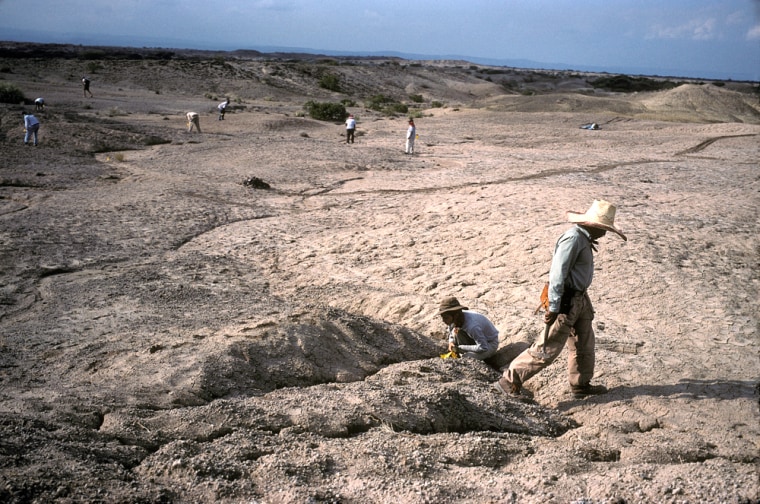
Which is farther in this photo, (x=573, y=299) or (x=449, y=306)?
(x=449, y=306)

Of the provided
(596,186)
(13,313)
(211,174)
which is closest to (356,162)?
(211,174)

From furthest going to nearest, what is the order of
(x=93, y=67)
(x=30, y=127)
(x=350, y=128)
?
(x=93, y=67)
(x=350, y=128)
(x=30, y=127)

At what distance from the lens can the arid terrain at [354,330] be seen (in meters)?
3.59

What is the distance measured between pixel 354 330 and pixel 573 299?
219 cm

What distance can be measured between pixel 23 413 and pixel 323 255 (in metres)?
5.96

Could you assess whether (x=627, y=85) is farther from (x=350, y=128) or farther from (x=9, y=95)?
(x=9, y=95)

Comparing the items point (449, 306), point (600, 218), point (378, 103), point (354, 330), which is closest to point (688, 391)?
point (600, 218)

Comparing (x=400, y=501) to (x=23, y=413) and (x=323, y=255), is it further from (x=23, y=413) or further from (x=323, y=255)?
(x=323, y=255)

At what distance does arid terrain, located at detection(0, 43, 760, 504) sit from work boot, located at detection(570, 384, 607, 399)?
82 mm

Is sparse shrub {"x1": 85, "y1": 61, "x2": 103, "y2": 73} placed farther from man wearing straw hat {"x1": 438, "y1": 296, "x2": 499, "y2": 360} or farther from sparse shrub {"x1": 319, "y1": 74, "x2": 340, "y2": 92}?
man wearing straw hat {"x1": 438, "y1": 296, "x2": 499, "y2": 360}

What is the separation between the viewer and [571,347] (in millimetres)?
5098

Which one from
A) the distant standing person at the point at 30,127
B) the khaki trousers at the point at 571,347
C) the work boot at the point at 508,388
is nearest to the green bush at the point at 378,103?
the distant standing person at the point at 30,127

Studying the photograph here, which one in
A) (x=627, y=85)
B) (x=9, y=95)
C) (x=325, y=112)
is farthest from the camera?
(x=627, y=85)

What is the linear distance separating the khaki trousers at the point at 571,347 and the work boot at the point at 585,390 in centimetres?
4
